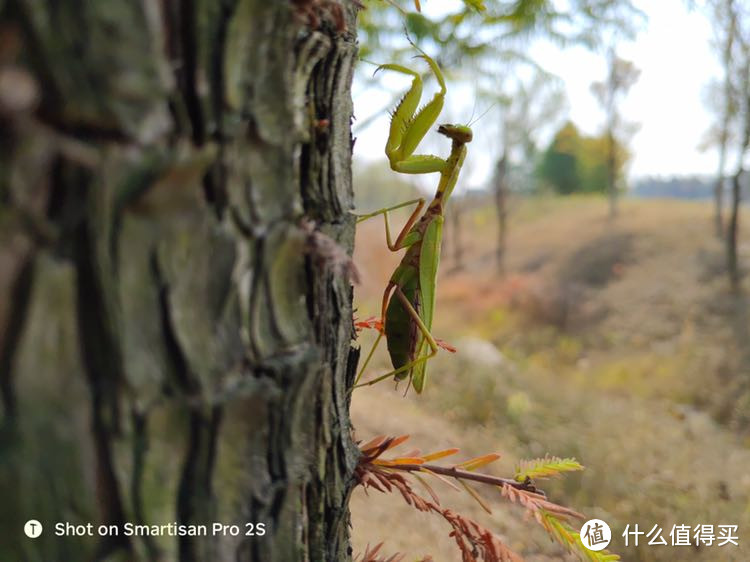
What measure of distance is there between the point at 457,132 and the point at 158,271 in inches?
46.1

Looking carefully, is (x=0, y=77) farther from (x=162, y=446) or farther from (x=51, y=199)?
(x=162, y=446)

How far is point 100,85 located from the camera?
1.35 ft

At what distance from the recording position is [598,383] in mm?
7832

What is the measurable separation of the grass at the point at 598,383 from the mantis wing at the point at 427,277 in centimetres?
20

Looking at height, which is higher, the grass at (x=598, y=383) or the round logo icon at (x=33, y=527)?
the round logo icon at (x=33, y=527)

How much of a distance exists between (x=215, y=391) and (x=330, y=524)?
36cm

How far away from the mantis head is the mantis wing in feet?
0.73

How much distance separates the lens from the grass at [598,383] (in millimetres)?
2984

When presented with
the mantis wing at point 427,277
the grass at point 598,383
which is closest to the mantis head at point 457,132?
the mantis wing at point 427,277

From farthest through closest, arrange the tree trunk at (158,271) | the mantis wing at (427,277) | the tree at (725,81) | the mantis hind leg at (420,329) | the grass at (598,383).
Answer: the tree at (725,81)
the grass at (598,383)
the mantis wing at (427,277)
the mantis hind leg at (420,329)
the tree trunk at (158,271)

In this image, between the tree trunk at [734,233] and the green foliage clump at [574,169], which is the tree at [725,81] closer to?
the tree trunk at [734,233]

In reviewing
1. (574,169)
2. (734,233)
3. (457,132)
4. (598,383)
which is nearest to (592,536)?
(457,132)

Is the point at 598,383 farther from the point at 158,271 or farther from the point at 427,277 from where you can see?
the point at 158,271

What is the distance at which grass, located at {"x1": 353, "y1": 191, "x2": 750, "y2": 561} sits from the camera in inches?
117
